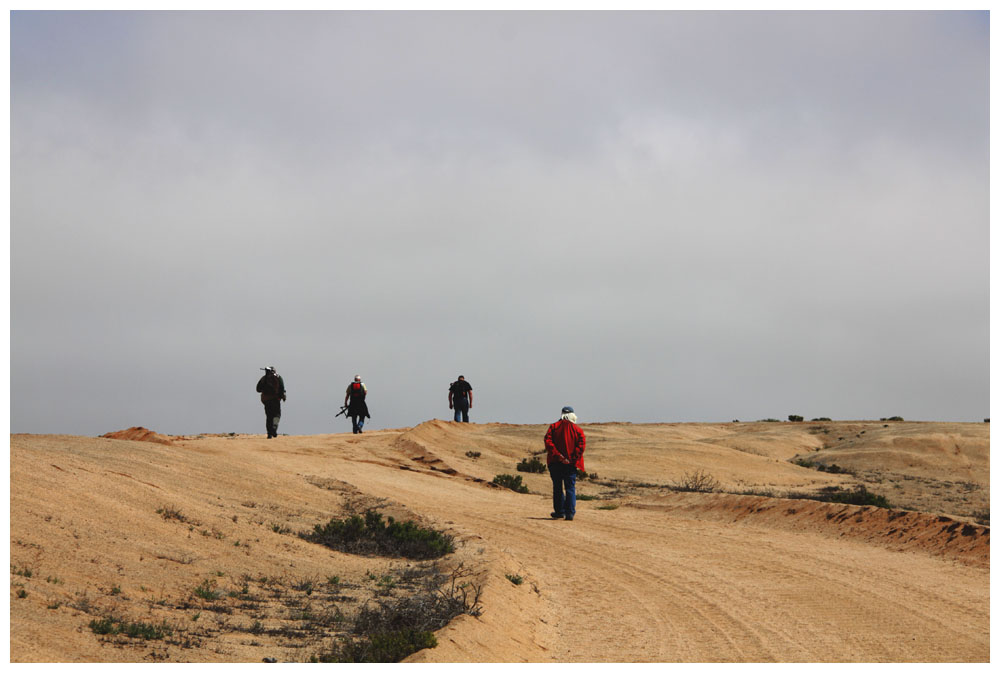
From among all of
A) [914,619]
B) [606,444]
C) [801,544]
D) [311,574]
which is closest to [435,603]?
[311,574]

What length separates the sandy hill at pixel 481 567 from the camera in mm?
7664

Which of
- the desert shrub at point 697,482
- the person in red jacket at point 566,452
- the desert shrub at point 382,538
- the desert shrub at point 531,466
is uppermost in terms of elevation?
the person in red jacket at point 566,452

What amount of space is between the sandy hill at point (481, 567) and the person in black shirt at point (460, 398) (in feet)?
43.0

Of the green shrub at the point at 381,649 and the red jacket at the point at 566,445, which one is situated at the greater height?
the red jacket at the point at 566,445

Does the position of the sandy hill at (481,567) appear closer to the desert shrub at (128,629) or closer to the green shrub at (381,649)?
the desert shrub at (128,629)

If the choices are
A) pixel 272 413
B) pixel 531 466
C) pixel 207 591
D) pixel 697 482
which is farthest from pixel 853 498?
pixel 272 413

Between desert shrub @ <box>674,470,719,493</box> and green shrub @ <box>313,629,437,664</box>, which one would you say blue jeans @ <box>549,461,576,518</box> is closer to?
desert shrub @ <box>674,470,719,493</box>

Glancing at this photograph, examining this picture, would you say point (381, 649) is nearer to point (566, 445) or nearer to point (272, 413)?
point (566, 445)

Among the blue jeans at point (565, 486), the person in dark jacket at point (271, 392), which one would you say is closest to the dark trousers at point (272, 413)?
the person in dark jacket at point (271, 392)

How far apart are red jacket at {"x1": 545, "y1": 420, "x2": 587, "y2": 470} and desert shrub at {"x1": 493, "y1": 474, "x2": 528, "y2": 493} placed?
23.1 feet

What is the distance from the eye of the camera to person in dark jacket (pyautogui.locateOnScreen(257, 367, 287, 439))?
26.3m

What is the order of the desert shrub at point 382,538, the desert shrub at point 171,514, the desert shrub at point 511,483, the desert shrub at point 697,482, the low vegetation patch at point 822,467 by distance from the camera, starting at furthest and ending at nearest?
the low vegetation patch at point 822,467
the desert shrub at point 697,482
the desert shrub at point 511,483
the desert shrub at point 382,538
the desert shrub at point 171,514

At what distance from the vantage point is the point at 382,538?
45.1 ft

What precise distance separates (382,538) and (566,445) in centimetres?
412
